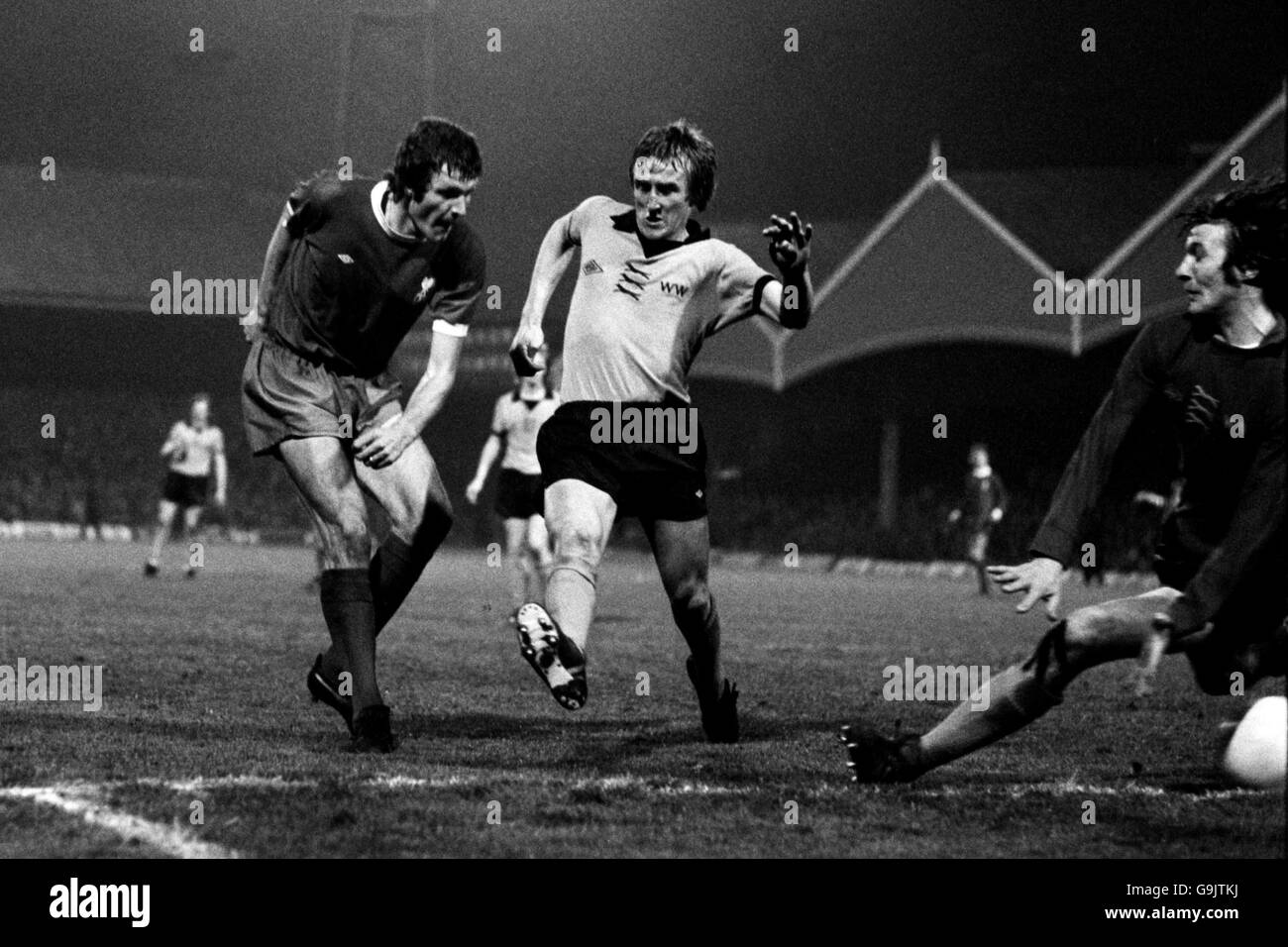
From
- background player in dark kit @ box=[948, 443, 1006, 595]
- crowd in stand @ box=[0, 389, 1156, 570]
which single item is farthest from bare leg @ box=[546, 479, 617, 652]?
crowd in stand @ box=[0, 389, 1156, 570]

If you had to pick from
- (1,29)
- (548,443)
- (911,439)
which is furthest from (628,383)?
(911,439)

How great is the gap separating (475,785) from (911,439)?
27.2 metres

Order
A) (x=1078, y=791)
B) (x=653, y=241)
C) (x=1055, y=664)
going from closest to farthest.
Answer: (x=1055, y=664) < (x=1078, y=791) < (x=653, y=241)

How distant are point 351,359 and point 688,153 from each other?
165 cm

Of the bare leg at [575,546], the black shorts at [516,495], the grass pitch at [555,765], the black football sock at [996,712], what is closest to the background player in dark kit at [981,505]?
the black shorts at [516,495]

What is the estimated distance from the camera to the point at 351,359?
644 centimetres

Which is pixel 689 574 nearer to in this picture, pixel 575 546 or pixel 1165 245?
pixel 575 546

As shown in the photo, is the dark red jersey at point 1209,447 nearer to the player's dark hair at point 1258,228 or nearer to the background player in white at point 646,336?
the player's dark hair at point 1258,228

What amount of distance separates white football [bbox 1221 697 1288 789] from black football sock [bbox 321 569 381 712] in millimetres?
3139

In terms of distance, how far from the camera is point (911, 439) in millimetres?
31875

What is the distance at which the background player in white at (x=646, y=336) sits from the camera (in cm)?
571

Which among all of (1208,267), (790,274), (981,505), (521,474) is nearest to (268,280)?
(790,274)

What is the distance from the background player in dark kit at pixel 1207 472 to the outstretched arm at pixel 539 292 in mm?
1836
